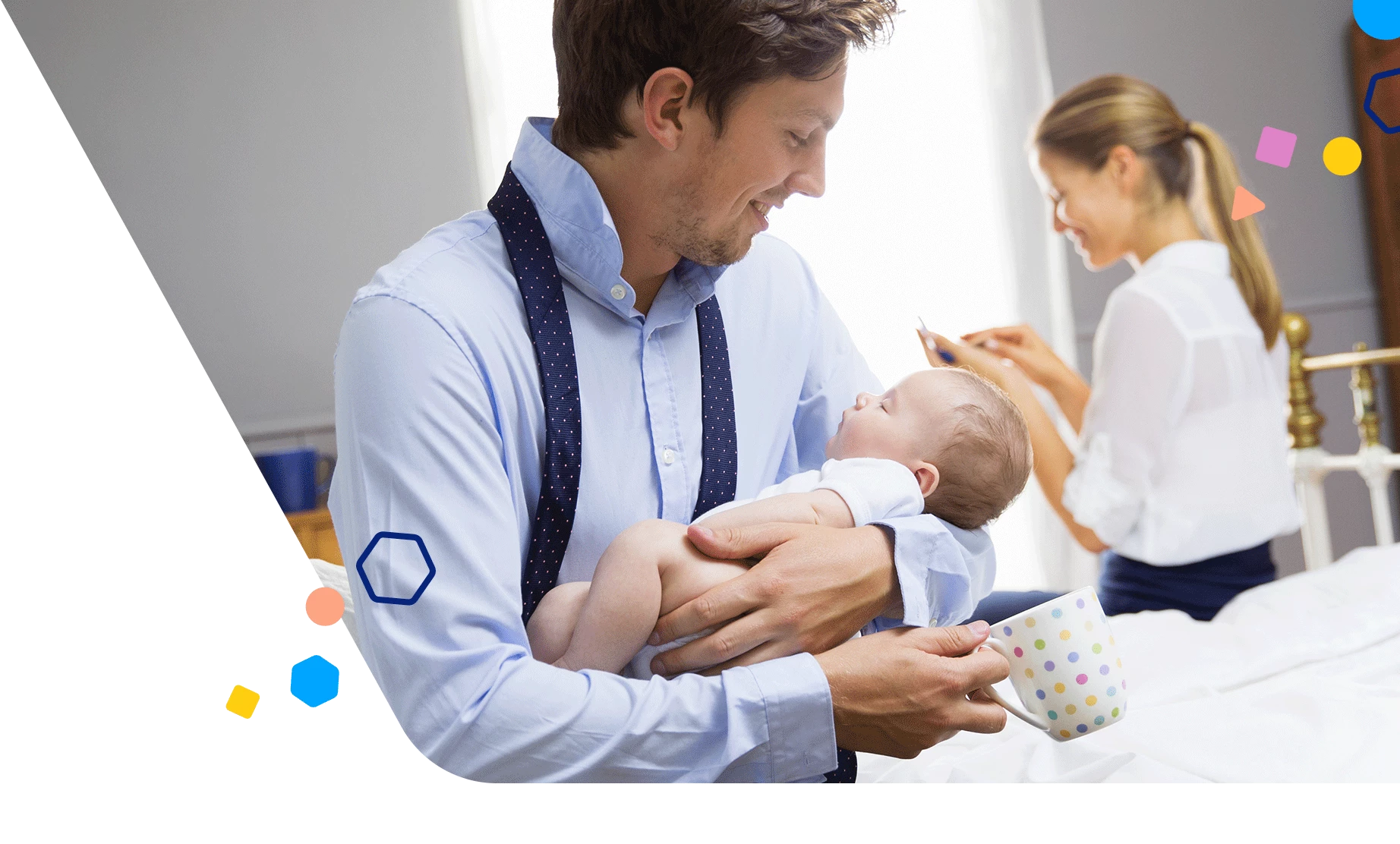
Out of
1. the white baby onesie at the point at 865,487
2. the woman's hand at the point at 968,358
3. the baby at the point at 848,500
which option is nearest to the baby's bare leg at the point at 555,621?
the baby at the point at 848,500

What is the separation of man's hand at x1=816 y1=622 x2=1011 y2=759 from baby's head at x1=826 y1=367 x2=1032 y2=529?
0.15 m

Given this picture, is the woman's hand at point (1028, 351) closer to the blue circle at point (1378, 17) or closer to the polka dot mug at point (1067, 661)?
the blue circle at point (1378, 17)

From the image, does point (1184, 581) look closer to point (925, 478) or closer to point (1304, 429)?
point (1304, 429)

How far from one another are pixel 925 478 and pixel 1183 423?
45 cm

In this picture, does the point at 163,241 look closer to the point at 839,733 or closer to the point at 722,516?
the point at 722,516

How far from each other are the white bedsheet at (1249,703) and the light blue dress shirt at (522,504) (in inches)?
5.4

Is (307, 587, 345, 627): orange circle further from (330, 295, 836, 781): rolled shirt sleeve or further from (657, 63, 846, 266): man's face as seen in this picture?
(657, 63, 846, 266): man's face

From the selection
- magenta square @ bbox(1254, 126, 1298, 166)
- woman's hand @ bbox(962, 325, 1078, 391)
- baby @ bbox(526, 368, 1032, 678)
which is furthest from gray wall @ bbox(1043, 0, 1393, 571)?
baby @ bbox(526, 368, 1032, 678)

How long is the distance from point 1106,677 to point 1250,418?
0.54m

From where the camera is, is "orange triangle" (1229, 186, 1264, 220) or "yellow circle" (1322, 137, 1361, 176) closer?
"yellow circle" (1322, 137, 1361, 176)

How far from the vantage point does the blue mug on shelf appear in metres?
0.79

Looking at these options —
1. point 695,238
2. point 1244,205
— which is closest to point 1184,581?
point 1244,205

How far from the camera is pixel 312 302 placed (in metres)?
0.79

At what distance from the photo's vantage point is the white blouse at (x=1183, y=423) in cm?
109
